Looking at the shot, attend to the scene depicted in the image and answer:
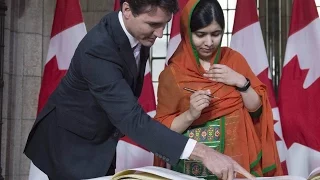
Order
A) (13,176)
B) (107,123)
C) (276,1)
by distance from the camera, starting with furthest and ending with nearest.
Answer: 1. (276,1)
2. (13,176)
3. (107,123)

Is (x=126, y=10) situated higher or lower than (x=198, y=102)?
higher

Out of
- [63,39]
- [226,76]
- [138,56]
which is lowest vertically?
[63,39]

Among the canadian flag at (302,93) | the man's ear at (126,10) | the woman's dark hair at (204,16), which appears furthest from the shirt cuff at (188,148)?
the canadian flag at (302,93)

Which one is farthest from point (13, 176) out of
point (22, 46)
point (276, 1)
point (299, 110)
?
point (276, 1)

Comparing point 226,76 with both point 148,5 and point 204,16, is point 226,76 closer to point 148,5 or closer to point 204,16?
point 204,16

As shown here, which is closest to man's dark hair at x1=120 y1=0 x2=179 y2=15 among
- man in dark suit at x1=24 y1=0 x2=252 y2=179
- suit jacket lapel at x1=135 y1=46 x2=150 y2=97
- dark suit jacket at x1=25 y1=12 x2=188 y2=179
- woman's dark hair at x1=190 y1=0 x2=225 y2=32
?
man in dark suit at x1=24 y1=0 x2=252 y2=179

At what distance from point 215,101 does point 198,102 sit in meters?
0.23

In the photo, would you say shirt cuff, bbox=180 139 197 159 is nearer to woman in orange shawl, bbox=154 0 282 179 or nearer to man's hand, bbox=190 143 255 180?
man's hand, bbox=190 143 255 180

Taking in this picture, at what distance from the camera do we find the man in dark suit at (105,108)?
2033 millimetres

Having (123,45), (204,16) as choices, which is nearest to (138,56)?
(123,45)

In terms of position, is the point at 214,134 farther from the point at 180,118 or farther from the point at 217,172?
the point at 217,172

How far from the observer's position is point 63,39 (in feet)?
15.5

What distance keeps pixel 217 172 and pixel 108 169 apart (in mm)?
528

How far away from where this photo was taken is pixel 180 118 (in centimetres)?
272
